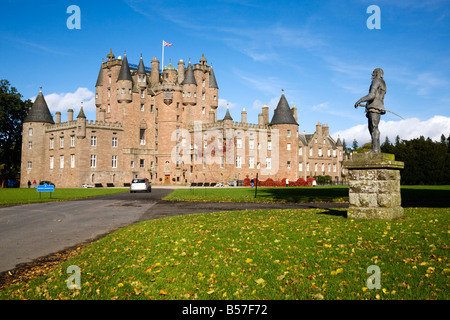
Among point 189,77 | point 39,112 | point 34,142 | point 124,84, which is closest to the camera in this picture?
point 124,84

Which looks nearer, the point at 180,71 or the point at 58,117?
the point at 58,117

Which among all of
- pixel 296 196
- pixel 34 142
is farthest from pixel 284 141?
pixel 34 142

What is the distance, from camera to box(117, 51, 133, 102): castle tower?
6469 centimetres

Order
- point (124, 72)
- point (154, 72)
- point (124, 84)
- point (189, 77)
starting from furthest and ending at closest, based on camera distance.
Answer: point (154, 72) → point (189, 77) → point (124, 72) → point (124, 84)

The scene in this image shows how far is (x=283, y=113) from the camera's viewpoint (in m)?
67.8

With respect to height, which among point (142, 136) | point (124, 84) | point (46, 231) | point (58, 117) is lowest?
point (46, 231)

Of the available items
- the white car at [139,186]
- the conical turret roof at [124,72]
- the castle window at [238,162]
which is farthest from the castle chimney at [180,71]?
the white car at [139,186]

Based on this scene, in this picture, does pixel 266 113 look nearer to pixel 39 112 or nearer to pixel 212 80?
pixel 212 80

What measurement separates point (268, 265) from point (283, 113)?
2466 inches

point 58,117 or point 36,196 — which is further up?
point 58,117

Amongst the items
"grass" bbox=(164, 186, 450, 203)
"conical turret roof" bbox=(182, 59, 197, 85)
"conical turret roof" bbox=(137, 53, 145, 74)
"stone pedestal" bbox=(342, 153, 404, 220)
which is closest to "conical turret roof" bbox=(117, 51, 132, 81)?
"conical turret roof" bbox=(137, 53, 145, 74)

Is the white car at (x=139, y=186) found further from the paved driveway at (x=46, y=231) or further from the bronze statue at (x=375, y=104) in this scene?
the bronze statue at (x=375, y=104)

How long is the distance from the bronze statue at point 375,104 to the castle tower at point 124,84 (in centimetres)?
5872
